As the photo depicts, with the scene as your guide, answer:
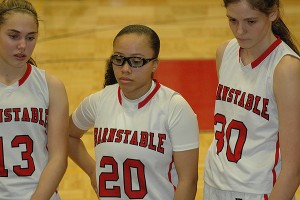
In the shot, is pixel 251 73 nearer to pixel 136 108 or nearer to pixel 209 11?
pixel 136 108

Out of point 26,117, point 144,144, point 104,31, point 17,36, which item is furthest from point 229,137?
point 104,31

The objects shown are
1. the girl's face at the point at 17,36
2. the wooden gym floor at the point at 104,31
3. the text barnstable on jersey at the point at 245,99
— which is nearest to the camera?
the text barnstable on jersey at the point at 245,99

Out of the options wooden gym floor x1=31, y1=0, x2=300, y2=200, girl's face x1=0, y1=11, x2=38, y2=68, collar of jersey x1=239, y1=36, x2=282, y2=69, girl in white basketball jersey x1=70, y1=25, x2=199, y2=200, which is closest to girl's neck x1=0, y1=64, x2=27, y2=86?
girl's face x1=0, y1=11, x2=38, y2=68

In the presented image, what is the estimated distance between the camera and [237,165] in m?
3.29

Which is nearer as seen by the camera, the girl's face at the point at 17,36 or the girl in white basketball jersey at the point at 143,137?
the girl's face at the point at 17,36

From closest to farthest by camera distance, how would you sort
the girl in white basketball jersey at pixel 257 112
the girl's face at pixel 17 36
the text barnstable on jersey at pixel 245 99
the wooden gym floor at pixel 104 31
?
1. the girl in white basketball jersey at pixel 257 112
2. the text barnstable on jersey at pixel 245 99
3. the girl's face at pixel 17 36
4. the wooden gym floor at pixel 104 31

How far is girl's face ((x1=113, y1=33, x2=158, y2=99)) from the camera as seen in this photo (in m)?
3.38

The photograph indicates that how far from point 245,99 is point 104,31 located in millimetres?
6590

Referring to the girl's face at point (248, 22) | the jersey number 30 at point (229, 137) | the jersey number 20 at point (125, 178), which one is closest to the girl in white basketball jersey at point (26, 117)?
the jersey number 20 at point (125, 178)

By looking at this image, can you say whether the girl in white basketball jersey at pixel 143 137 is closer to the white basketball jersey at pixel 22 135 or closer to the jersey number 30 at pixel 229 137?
the jersey number 30 at pixel 229 137

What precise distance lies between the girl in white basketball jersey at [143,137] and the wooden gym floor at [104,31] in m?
2.30

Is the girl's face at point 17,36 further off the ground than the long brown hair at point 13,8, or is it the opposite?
the long brown hair at point 13,8

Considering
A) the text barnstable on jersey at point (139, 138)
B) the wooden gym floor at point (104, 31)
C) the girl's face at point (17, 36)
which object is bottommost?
the text barnstable on jersey at point (139, 138)

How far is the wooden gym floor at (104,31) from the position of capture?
7.88 m
